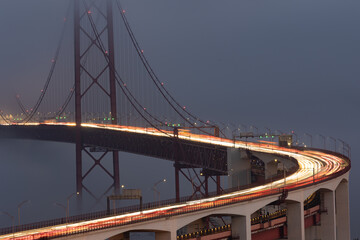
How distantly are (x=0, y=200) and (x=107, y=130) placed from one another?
49389 millimetres

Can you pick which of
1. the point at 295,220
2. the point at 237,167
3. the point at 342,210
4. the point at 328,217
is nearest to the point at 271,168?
the point at 237,167

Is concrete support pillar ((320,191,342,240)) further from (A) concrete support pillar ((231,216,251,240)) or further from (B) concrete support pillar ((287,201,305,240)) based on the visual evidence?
(A) concrete support pillar ((231,216,251,240))

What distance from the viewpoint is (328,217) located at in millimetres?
69188

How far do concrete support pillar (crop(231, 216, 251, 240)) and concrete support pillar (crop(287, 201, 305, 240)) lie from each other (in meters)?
9.24

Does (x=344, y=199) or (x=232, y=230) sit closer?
(x=232, y=230)

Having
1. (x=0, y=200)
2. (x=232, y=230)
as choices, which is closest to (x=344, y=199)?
(x=232, y=230)

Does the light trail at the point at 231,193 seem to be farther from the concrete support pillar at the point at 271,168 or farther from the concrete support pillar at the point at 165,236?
the concrete support pillar at the point at 271,168

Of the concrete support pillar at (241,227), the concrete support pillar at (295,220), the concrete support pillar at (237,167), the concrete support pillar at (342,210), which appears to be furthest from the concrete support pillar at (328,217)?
the concrete support pillar at (241,227)

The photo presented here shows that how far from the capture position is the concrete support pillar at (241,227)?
167 ft

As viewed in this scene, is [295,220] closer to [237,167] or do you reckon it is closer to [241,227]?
[241,227]

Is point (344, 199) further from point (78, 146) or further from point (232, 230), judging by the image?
point (78, 146)

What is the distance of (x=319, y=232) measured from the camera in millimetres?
71062

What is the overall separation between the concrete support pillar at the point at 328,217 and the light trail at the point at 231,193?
2.34 metres

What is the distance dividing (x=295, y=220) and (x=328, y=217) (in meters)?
10.4
